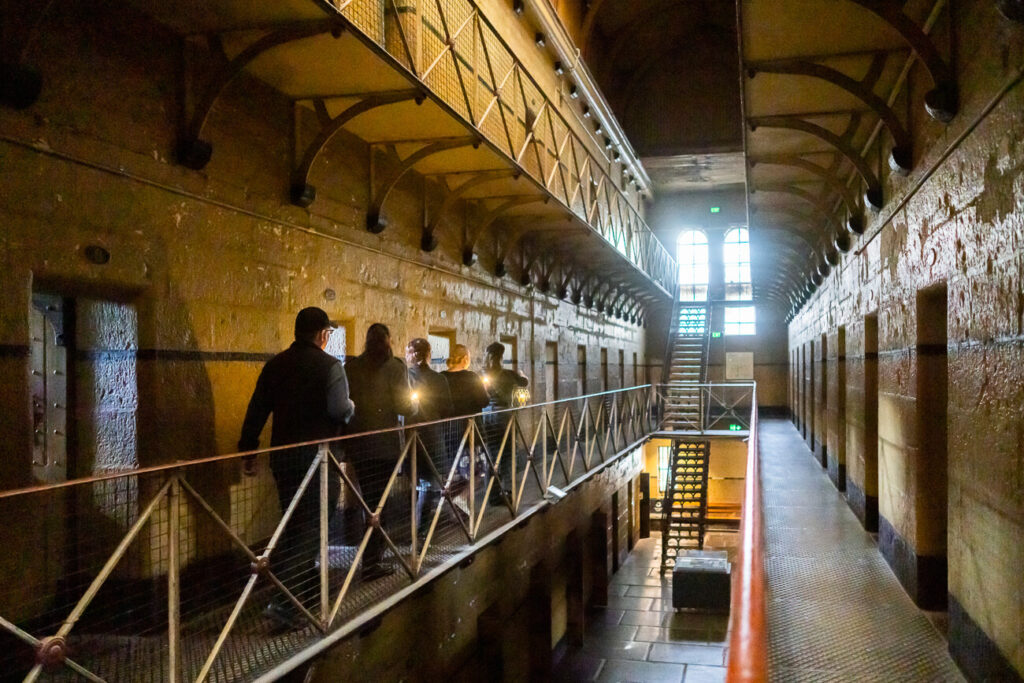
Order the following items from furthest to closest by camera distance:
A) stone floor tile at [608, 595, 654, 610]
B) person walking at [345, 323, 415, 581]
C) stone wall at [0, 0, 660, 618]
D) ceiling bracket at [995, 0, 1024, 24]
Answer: stone floor tile at [608, 595, 654, 610]
person walking at [345, 323, 415, 581]
stone wall at [0, 0, 660, 618]
ceiling bracket at [995, 0, 1024, 24]

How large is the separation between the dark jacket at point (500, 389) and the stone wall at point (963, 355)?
8.70 feet

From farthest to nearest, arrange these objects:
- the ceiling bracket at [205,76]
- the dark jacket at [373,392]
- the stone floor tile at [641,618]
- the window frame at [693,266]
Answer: the window frame at [693,266], the stone floor tile at [641,618], the dark jacket at [373,392], the ceiling bracket at [205,76]

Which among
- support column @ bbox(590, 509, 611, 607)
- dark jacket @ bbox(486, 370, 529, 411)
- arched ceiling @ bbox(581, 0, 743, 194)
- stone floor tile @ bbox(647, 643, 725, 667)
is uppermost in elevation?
arched ceiling @ bbox(581, 0, 743, 194)

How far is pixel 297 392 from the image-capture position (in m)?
3.60

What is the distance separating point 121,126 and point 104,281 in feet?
2.39

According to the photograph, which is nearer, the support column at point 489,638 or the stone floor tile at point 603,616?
the support column at point 489,638

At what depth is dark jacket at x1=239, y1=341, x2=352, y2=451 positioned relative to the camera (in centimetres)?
358

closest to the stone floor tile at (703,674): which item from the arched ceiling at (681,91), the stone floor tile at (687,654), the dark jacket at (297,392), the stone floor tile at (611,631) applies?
the stone floor tile at (687,654)

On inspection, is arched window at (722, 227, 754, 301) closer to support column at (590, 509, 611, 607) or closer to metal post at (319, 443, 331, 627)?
support column at (590, 509, 611, 607)

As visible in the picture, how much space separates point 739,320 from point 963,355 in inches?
727

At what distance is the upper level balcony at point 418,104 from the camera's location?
3.82 meters

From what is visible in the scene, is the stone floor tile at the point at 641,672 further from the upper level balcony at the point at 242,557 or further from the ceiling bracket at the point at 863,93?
the ceiling bracket at the point at 863,93

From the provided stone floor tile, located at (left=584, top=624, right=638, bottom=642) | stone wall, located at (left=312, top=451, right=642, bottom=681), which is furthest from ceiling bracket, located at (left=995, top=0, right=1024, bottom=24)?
stone floor tile, located at (left=584, top=624, right=638, bottom=642)

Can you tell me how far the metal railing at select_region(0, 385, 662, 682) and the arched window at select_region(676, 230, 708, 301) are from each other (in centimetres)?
1716
